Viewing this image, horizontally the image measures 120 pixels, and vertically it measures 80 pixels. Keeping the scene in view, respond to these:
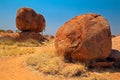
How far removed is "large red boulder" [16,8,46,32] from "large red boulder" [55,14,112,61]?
15.6m

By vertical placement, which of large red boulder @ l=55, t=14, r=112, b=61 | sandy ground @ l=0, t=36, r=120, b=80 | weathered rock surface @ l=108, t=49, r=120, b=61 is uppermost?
large red boulder @ l=55, t=14, r=112, b=61

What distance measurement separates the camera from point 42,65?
11.2 metres

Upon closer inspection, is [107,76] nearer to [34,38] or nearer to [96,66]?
[96,66]

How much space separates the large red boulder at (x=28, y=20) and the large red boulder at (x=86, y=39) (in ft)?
51.1

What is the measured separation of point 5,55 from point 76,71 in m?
6.35

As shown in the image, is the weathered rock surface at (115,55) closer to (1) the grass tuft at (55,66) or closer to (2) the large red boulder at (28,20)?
(1) the grass tuft at (55,66)

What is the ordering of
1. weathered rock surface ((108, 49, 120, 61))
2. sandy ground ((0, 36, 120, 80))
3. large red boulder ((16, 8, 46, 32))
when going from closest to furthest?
sandy ground ((0, 36, 120, 80))
weathered rock surface ((108, 49, 120, 61))
large red boulder ((16, 8, 46, 32))

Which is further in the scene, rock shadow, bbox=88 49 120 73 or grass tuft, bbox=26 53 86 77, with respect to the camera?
rock shadow, bbox=88 49 120 73

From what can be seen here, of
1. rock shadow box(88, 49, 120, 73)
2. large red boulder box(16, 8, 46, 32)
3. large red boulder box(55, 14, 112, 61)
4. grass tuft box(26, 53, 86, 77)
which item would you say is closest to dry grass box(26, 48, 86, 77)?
grass tuft box(26, 53, 86, 77)

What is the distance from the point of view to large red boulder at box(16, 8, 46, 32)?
27.4 m

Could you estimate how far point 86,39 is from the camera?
1131 centimetres


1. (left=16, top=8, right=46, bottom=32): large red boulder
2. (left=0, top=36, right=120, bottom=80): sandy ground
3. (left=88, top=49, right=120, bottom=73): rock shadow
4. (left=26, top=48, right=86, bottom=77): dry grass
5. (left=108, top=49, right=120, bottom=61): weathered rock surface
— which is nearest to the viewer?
(left=0, top=36, right=120, bottom=80): sandy ground

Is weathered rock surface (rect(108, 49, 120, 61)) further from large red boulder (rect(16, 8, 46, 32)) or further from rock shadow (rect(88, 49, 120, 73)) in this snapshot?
large red boulder (rect(16, 8, 46, 32))

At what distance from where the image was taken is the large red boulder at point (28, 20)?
27422mm
